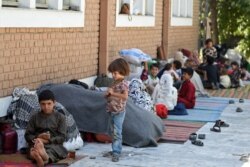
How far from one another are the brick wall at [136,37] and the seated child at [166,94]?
5.82ft

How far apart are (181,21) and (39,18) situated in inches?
468

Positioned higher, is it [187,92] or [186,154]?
[187,92]

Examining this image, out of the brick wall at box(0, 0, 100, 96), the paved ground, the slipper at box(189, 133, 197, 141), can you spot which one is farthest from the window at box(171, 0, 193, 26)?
the slipper at box(189, 133, 197, 141)

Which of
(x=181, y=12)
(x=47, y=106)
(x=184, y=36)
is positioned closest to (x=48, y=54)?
(x=47, y=106)

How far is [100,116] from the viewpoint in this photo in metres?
9.62

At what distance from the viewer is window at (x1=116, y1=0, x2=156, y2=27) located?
14809mm

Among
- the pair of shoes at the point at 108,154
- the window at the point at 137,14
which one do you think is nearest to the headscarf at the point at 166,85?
the window at the point at 137,14

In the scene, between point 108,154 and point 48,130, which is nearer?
point 48,130

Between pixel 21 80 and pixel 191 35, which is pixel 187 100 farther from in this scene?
pixel 191 35

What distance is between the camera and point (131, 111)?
982 centimetres

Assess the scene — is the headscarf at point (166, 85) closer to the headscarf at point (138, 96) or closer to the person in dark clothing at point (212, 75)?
the headscarf at point (138, 96)

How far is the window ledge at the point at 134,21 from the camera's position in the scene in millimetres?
14698

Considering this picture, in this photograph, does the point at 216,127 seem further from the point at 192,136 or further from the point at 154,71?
the point at 154,71

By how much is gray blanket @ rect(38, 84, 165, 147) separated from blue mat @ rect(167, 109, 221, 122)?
86.4 inches
